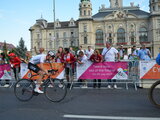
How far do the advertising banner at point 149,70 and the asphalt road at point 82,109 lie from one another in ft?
7.04

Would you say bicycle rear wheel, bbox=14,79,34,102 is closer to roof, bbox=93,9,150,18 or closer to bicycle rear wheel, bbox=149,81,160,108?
bicycle rear wheel, bbox=149,81,160,108

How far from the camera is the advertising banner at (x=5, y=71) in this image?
35.9 ft

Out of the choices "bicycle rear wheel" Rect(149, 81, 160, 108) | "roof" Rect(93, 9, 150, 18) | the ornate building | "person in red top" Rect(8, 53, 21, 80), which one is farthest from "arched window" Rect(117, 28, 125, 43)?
"bicycle rear wheel" Rect(149, 81, 160, 108)

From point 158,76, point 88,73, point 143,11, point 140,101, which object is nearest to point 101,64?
point 88,73

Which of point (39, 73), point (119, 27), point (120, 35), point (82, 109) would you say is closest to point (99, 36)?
point (120, 35)

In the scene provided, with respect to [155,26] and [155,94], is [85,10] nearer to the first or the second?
[155,26]

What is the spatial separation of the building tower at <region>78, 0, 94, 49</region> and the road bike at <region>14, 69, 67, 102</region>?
264 ft

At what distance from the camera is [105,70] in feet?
31.0

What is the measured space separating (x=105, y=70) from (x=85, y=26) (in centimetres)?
7992

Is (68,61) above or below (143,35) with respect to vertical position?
below

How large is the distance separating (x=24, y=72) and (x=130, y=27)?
82390 mm

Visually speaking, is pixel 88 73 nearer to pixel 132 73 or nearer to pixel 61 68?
pixel 61 68

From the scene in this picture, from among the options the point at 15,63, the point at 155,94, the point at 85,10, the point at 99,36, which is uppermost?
the point at 85,10

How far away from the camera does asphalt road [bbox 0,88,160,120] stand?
498cm
